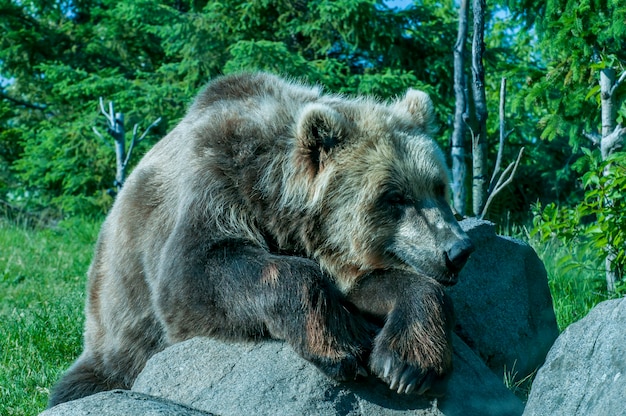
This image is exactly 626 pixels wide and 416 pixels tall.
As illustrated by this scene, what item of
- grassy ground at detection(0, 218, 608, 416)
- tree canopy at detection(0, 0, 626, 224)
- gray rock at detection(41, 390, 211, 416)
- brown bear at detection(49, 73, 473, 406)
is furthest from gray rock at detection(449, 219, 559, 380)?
tree canopy at detection(0, 0, 626, 224)

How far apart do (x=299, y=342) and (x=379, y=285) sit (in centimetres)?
67

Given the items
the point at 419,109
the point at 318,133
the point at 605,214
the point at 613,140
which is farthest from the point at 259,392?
the point at 613,140

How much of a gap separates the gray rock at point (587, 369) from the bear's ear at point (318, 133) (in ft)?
5.74

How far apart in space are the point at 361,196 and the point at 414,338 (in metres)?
1.06

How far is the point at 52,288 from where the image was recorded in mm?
9234

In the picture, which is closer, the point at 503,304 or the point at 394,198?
the point at 394,198

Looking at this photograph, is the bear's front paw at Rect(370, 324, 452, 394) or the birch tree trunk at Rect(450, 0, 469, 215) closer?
the bear's front paw at Rect(370, 324, 452, 394)

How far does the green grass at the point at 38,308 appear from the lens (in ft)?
19.4

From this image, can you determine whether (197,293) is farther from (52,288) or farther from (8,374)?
(52,288)

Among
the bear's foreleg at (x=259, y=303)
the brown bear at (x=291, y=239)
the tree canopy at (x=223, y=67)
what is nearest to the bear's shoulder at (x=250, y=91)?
the brown bear at (x=291, y=239)

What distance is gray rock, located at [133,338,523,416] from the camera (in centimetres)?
389

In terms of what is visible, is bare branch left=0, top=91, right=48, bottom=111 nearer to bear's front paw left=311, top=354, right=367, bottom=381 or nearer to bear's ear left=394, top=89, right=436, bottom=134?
bear's ear left=394, top=89, right=436, bottom=134

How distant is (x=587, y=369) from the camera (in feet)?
11.3

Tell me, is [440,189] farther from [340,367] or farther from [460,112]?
[460,112]
